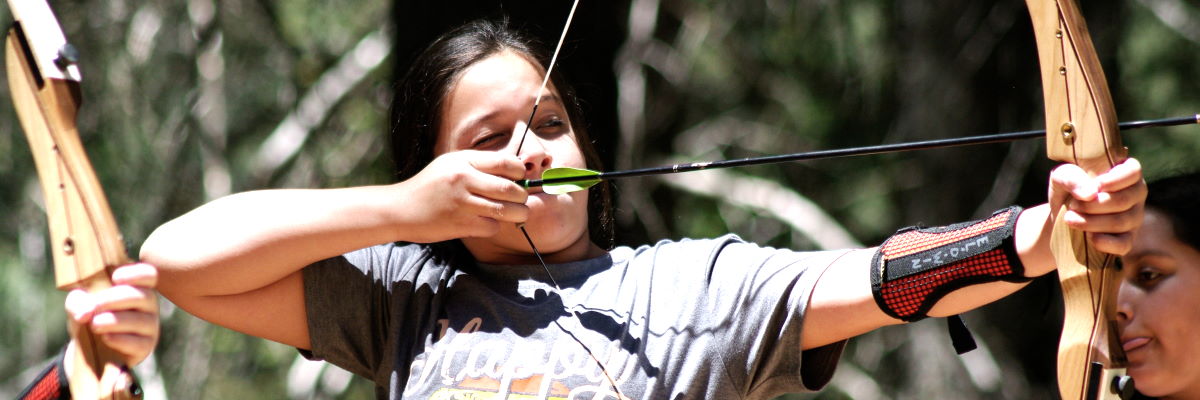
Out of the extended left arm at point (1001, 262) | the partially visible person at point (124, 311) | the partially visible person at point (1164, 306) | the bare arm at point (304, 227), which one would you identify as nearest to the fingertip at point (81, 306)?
the partially visible person at point (124, 311)

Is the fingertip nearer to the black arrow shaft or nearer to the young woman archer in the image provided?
the young woman archer

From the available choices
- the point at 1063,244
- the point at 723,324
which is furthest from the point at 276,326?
the point at 1063,244

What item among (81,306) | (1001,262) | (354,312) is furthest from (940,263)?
(81,306)

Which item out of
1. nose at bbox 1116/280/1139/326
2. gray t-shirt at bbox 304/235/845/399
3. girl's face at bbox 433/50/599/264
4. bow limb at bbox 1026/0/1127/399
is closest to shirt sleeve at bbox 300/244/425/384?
gray t-shirt at bbox 304/235/845/399

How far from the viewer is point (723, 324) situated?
111 cm

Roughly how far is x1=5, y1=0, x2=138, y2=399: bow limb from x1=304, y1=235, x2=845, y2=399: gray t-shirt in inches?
11.0

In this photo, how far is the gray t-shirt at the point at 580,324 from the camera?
109cm

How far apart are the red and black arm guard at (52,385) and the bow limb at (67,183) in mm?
15

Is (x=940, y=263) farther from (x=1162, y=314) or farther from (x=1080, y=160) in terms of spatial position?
(x=1162, y=314)

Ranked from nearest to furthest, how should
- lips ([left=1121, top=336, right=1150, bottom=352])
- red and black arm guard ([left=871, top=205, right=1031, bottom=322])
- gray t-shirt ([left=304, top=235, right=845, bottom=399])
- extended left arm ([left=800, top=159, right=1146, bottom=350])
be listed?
extended left arm ([left=800, top=159, right=1146, bottom=350]) < red and black arm guard ([left=871, top=205, right=1031, bottom=322]) < gray t-shirt ([left=304, top=235, right=845, bottom=399]) < lips ([left=1121, top=336, right=1150, bottom=352])

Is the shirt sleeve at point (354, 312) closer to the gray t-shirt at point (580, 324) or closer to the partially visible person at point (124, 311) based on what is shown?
the gray t-shirt at point (580, 324)

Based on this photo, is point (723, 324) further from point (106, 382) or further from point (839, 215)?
point (839, 215)

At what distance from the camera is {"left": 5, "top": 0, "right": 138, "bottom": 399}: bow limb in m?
0.94

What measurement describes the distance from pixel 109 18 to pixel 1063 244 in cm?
247
